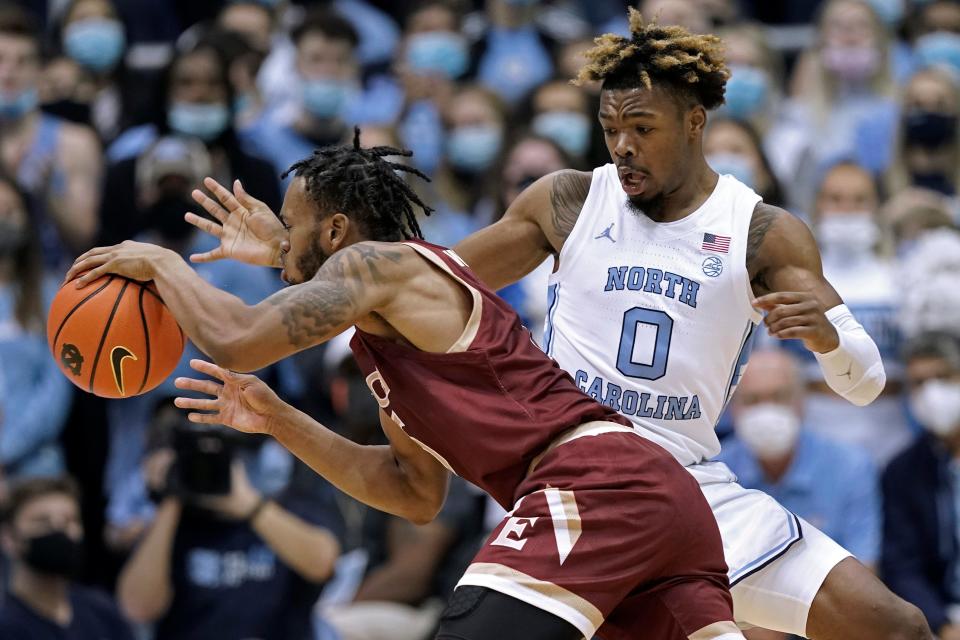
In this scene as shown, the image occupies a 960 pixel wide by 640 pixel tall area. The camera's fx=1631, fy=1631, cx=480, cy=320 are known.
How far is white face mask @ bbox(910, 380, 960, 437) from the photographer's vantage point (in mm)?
8141

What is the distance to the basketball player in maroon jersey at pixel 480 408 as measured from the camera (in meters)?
4.58

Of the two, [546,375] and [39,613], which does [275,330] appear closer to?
[546,375]

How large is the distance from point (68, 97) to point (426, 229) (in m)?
2.47

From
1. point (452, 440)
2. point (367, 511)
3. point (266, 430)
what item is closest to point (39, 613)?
point (367, 511)

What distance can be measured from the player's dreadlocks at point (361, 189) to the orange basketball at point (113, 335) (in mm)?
597

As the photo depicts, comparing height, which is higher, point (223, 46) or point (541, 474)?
point (223, 46)

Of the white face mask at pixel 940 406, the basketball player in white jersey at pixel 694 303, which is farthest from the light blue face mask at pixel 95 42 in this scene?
the basketball player in white jersey at pixel 694 303

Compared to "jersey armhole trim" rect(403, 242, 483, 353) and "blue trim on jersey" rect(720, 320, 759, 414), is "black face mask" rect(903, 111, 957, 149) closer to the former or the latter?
"blue trim on jersey" rect(720, 320, 759, 414)

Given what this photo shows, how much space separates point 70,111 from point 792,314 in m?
6.16

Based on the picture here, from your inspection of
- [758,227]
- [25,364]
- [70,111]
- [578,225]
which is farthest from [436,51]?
[758,227]

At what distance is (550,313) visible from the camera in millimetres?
5758

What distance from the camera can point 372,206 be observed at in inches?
195

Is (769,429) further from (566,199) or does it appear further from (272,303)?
(272,303)

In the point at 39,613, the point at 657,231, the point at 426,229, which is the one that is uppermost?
the point at 657,231
